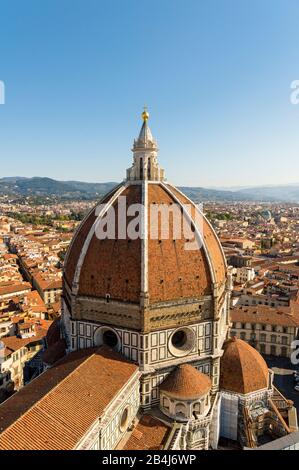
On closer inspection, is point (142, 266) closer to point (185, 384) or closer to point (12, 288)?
point (185, 384)

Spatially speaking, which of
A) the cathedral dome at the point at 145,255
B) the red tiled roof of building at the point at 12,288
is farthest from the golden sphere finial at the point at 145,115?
the red tiled roof of building at the point at 12,288

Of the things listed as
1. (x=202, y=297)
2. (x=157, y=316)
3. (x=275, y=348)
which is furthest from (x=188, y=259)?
(x=275, y=348)

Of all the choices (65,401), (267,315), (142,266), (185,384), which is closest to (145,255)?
(142,266)

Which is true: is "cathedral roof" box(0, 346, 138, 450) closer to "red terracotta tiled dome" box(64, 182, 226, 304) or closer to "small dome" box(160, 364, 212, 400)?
"small dome" box(160, 364, 212, 400)

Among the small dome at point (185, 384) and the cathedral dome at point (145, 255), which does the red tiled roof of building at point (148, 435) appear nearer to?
the small dome at point (185, 384)

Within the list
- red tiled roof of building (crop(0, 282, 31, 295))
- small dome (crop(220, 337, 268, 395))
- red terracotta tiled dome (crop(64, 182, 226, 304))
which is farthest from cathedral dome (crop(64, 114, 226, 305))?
red tiled roof of building (crop(0, 282, 31, 295))

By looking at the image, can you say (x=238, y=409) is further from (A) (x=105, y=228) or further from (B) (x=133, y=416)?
(A) (x=105, y=228)

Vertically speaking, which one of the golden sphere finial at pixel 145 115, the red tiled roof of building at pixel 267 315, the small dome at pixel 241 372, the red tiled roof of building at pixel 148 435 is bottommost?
the red tiled roof of building at pixel 267 315
